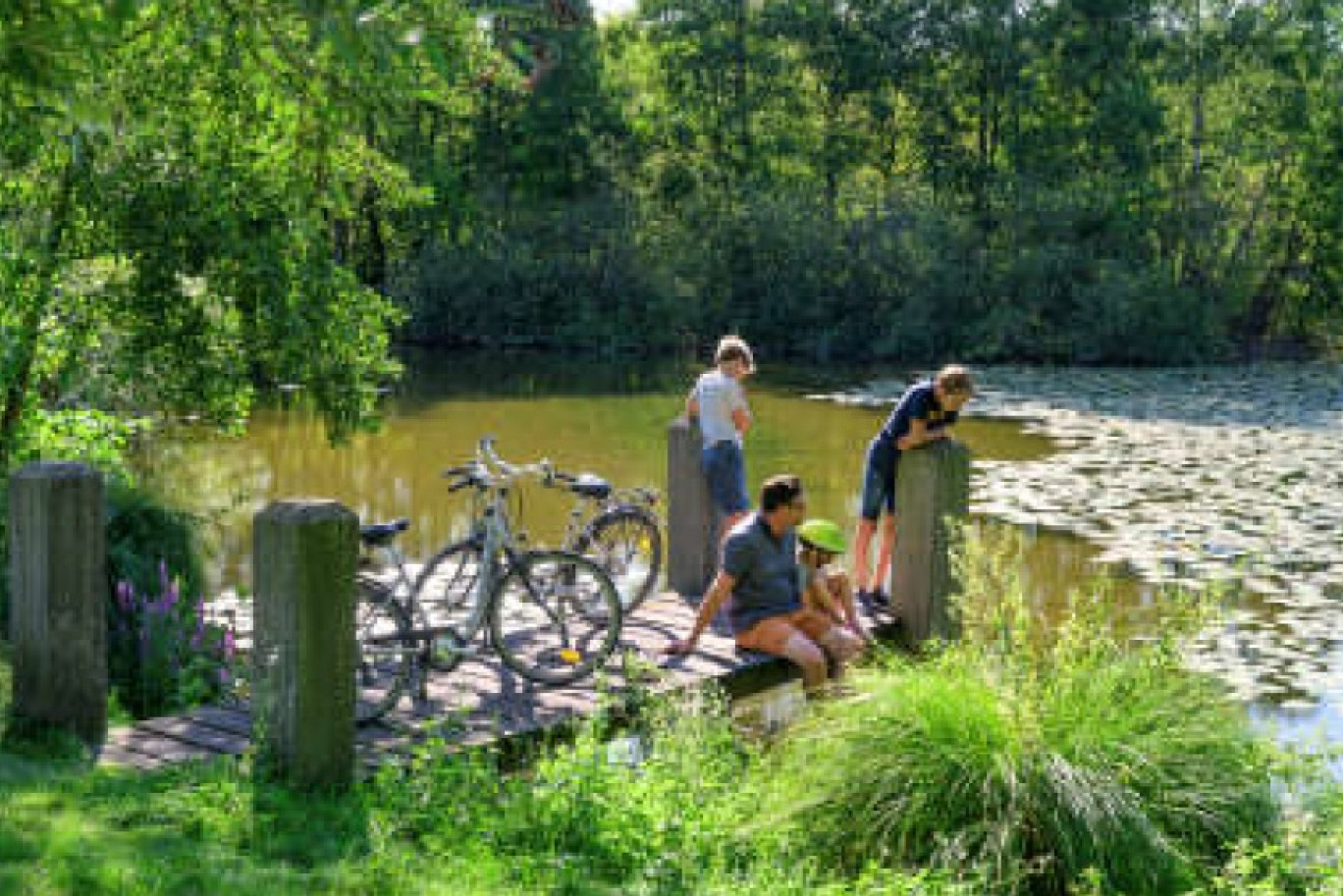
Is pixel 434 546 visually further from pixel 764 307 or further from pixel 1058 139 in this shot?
pixel 1058 139

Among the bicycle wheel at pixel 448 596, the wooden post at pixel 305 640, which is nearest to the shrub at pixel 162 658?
the bicycle wheel at pixel 448 596

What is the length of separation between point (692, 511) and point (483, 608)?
251 centimetres

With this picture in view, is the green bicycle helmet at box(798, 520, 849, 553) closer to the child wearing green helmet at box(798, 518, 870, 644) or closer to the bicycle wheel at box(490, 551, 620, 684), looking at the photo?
the child wearing green helmet at box(798, 518, 870, 644)

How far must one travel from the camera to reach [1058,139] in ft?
135

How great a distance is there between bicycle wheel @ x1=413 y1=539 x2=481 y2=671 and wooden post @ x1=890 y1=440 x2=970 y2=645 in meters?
2.56

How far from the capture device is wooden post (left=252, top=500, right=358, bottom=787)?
523 cm

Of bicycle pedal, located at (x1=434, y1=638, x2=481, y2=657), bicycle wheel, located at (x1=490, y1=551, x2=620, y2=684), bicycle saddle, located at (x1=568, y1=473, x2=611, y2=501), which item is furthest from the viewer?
bicycle saddle, located at (x1=568, y1=473, x2=611, y2=501)

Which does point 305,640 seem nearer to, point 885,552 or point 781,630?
point 781,630

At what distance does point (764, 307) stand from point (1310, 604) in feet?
89.3

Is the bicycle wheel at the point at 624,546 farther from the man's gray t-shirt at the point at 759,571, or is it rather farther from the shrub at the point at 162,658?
the shrub at the point at 162,658

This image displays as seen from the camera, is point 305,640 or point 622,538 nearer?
point 305,640

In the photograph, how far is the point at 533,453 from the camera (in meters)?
20.1

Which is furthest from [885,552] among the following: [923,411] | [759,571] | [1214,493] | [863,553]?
[1214,493]

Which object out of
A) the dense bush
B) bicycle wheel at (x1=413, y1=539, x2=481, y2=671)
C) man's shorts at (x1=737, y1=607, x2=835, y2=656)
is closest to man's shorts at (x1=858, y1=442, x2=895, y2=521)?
man's shorts at (x1=737, y1=607, x2=835, y2=656)
